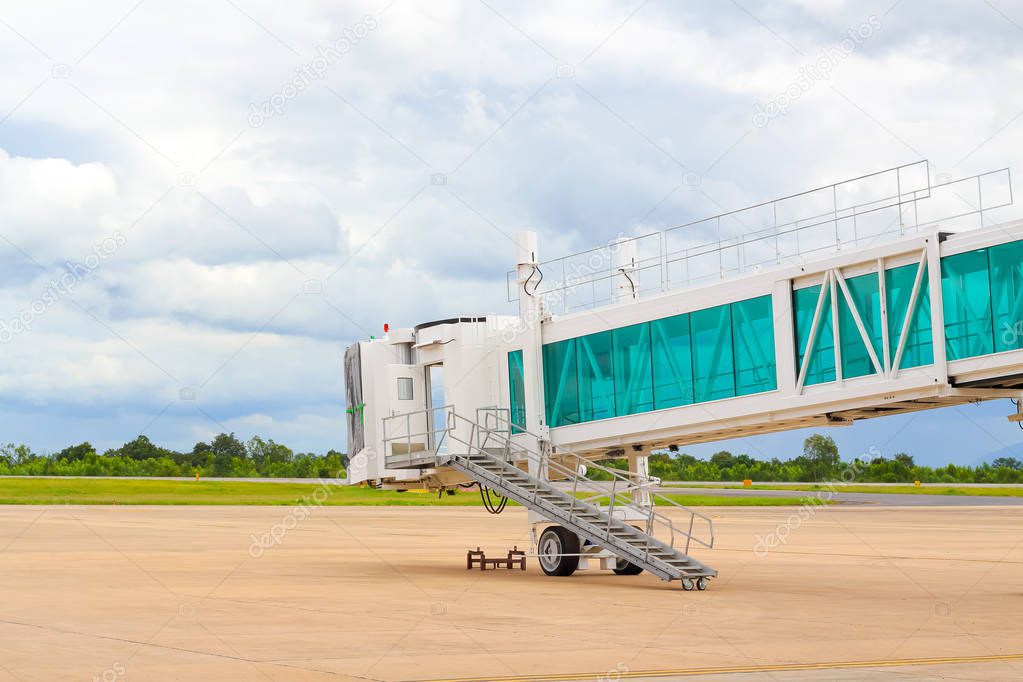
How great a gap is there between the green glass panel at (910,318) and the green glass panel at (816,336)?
147 centimetres

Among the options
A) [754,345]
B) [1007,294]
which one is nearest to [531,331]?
[754,345]

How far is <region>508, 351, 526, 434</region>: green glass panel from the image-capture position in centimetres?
3434

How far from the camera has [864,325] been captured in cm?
2594

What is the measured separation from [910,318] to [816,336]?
96.8 inches

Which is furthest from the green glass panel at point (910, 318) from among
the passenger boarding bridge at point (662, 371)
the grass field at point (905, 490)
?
the grass field at point (905, 490)

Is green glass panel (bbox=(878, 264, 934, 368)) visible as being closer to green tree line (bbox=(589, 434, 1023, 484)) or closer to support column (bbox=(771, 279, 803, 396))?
support column (bbox=(771, 279, 803, 396))

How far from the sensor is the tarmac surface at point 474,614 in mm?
16125

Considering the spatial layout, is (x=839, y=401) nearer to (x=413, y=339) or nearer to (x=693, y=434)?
(x=693, y=434)

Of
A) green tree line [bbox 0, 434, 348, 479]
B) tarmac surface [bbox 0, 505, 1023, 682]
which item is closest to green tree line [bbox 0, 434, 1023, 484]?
green tree line [bbox 0, 434, 348, 479]

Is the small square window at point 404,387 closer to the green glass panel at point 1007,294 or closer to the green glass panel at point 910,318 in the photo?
the green glass panel at point 910,318

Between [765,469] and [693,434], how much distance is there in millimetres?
122626

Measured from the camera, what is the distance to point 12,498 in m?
80.3

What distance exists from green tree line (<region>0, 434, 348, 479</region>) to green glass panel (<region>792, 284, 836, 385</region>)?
8214 centimetres

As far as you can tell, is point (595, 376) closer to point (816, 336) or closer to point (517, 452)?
point (517, 452)
